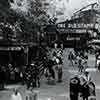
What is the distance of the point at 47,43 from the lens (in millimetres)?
5562

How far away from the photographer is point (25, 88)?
17.7 feet

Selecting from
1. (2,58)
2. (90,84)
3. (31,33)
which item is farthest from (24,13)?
(90,84)

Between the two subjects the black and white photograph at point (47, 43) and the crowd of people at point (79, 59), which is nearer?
the black and white photograph at point (47, 43)

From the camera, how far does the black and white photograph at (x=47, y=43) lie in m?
5.31

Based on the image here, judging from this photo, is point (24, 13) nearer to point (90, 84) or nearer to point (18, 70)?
point (18, 70)

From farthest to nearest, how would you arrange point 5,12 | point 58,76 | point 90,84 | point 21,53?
point 58,76 < point 21,53 < point 5,12 < point 90,84

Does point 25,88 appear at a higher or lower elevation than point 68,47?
lower

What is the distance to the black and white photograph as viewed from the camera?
531 centimetres

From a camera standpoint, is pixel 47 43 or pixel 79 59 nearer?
pixel 47 43

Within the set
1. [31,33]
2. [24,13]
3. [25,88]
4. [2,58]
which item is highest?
[24,13]

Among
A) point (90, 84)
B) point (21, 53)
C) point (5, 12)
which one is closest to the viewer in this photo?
point (90, 84)

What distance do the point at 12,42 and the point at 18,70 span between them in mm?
510

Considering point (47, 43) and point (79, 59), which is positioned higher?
point (47, 43)

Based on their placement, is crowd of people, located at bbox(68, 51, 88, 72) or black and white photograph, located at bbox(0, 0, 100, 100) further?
crowd of people, located at bbox(68, 51, 88, 72)
